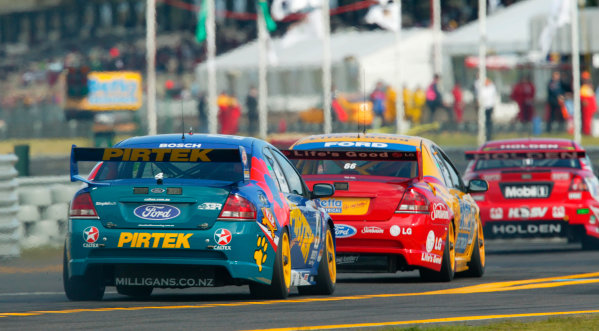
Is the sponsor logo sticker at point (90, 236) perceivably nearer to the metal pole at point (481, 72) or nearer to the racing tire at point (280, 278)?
the racing tire at point (280, 278)

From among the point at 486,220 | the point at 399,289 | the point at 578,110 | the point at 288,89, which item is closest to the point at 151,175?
the point at 399,289

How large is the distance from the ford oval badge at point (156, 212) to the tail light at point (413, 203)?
2.99 metres

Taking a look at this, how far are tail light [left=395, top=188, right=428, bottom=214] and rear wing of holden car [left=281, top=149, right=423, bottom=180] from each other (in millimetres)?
278

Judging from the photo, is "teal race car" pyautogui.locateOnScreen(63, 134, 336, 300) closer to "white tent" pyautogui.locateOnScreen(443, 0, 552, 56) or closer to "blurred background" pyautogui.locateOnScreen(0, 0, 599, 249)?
"blurred background" pyautogui.locateOnScreen(0, 0, 599, 249)

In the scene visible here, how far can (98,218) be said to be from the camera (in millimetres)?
11047

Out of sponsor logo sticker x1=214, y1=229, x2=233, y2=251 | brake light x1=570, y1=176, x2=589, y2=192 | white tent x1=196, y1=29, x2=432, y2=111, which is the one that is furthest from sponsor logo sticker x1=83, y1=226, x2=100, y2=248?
white tent x1=196, y1=29, x2=432, y2=111

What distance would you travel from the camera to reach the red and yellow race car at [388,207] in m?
13.4

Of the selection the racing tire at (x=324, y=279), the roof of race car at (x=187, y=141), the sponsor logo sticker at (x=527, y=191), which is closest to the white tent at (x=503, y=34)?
the sponsor logo sticker at (x=527, y=191)

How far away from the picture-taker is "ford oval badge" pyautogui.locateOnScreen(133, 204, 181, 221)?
35.9ft

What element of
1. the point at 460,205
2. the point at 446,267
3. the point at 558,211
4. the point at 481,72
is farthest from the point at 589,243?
the point at 481,72

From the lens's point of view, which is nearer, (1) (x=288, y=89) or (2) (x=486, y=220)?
(2) (x=486, y=220)

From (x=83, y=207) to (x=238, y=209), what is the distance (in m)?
1.09

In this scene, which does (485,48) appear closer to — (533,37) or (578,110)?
(533,37)

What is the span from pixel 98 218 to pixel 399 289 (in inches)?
122
